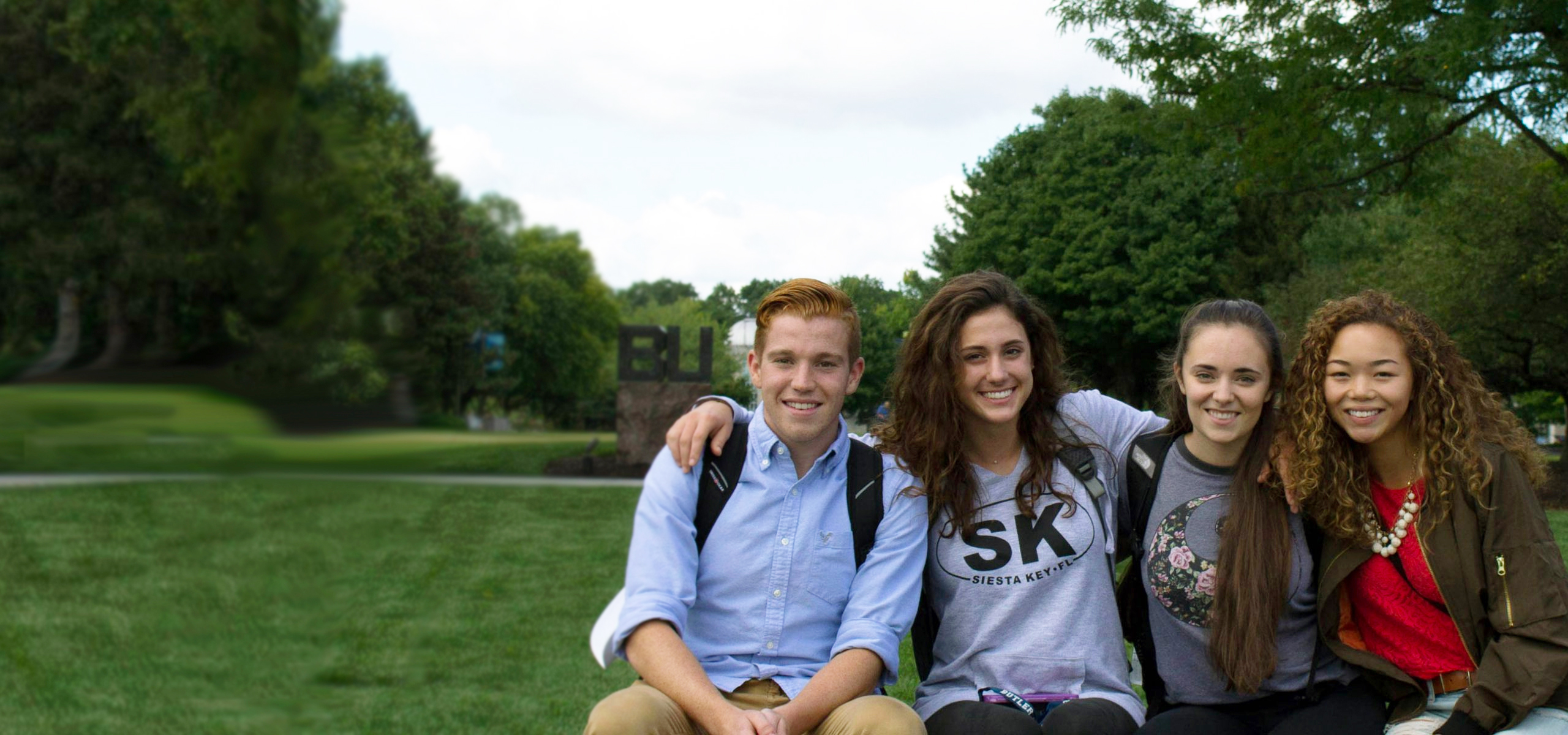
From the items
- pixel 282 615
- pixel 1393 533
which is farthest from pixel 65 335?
pixel 1393 533

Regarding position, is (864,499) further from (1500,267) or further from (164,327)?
(1500,267)

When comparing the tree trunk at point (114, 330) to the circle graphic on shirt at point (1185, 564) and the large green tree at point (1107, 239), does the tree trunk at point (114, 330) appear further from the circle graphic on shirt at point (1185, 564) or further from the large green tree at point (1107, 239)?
the large green tree at point (1107, 239)

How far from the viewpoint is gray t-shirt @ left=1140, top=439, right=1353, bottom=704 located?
286 centimetres

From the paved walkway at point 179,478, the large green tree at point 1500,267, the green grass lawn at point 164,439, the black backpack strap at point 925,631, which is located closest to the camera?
the green grass lawn at point 164,439

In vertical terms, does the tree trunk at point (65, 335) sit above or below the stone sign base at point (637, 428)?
above

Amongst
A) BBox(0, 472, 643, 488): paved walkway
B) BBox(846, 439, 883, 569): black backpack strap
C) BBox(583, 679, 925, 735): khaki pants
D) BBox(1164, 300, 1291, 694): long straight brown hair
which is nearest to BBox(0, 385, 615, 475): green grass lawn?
BBox(0, 472, 643, 488): paved walkway

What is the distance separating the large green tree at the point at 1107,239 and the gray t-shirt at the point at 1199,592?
25.8m

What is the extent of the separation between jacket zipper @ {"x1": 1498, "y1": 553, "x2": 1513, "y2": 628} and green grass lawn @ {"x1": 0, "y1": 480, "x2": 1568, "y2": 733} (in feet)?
7.46

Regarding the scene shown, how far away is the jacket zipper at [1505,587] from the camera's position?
8.46 ft

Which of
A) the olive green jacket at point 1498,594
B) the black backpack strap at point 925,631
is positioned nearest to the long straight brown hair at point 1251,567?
the olive green jacket at point 1498,594

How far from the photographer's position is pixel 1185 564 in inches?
113

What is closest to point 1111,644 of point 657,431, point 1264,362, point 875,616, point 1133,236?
point 875,616

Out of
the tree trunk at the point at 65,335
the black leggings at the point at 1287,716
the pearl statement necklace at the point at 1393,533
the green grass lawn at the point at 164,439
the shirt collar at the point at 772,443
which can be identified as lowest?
the black leggings at the point at 1287,716

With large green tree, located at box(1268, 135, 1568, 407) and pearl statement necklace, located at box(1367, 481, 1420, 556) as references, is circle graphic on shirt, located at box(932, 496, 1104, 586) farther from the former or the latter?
large green tree, located at box(1268, 135, 1568, 407)
